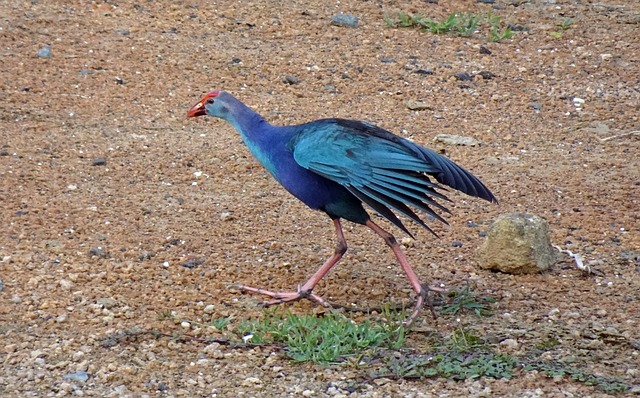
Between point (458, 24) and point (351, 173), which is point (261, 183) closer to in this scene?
point (351, 173)

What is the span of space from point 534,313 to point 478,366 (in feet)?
2.26

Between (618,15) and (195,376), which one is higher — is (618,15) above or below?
above

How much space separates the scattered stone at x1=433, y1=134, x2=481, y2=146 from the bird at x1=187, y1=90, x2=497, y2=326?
217 cm

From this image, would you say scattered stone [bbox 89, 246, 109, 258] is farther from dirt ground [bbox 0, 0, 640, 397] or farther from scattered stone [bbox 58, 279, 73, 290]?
scattered stone [bbox 58, 279, 73, 290]

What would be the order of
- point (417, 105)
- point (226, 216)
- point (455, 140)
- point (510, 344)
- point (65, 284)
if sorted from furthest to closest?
point (417, 105)
point (455, 140)
point (226, 216)
point (65, 284)
point (510, 344)

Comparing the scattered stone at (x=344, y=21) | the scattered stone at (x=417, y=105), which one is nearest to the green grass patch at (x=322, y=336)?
the scattered stone at (x=417, y=105)

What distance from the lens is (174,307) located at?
493 cm

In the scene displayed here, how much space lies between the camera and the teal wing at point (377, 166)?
467 centimetres

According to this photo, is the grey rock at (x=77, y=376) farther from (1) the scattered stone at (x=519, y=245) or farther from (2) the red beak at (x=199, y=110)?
(1) the scattered stone at (x=519, y=245)

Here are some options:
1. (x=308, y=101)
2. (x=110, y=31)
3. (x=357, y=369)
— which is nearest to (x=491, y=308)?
(x=357, y=369)

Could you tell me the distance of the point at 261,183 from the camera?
21.5 feet

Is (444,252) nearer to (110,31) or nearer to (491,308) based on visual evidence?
(491,308)

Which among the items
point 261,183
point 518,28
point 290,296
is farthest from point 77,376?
point 518,28

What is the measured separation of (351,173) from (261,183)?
75.1 inches
